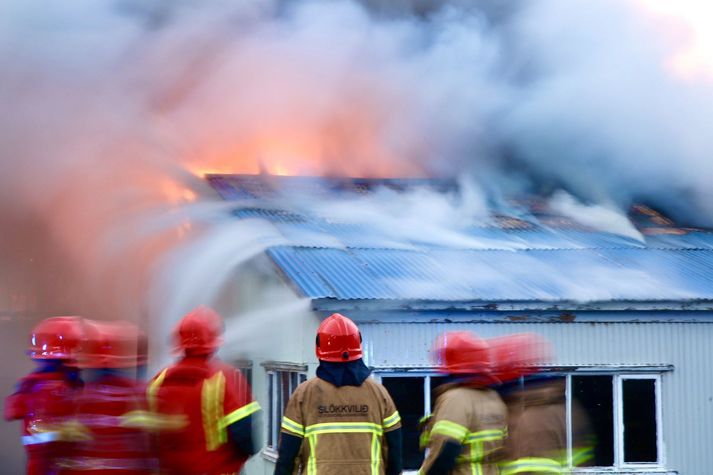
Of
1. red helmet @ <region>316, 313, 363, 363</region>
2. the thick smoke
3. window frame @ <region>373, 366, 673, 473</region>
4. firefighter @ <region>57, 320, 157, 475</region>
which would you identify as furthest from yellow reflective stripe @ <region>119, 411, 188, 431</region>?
the thick smoke

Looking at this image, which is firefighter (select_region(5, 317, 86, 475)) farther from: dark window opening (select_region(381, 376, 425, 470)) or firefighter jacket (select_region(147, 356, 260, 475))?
dark window opening (select_region(381, 376, 425, 470))

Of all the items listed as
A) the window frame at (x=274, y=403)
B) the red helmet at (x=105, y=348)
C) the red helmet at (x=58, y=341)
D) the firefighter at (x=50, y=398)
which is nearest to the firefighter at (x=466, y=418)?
the red helmet at (x=105, y=348)

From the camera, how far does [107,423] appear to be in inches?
196

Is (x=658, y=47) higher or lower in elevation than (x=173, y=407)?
higher

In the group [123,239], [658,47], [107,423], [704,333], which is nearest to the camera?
[107,423]

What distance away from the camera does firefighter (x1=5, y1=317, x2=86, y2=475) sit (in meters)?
5.05

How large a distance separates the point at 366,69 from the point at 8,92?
216 inches

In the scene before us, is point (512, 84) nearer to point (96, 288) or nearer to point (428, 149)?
point (428, 149)

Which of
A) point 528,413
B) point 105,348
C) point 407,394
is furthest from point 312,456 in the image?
point 407,394

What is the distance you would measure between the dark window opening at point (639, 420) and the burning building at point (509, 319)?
0.01 metres

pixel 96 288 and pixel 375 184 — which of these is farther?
pixel 96 288

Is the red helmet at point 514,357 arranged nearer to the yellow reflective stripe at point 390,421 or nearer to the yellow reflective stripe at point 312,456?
the yellow reflective stripe at point 390,421

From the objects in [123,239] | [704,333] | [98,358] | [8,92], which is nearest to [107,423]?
[98,358]

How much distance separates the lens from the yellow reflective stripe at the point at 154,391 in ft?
17.2
